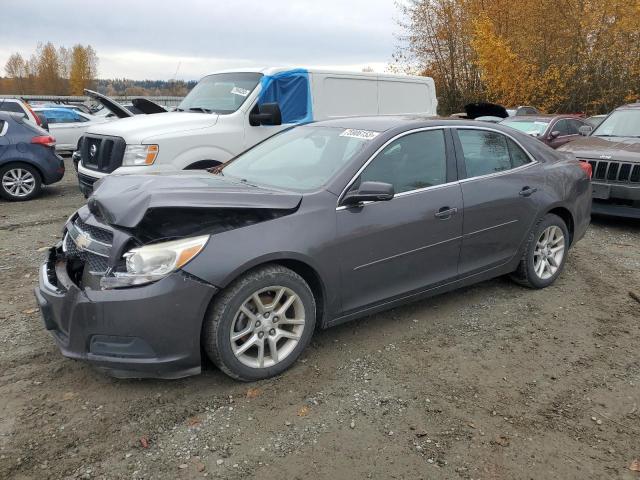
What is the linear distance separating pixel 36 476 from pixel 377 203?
2.51 m

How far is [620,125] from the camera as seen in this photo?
8.61 metres

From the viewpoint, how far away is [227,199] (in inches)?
126

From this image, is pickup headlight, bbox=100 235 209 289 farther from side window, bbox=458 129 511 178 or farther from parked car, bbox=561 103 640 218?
parked car, bbox=561 103 640 218

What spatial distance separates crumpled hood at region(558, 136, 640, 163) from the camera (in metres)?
7.31

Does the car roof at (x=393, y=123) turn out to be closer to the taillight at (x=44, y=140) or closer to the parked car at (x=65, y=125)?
the taillight at (x=44, y=140)

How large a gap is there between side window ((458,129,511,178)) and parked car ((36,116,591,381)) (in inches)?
0.5

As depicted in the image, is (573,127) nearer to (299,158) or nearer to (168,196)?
(299,158)

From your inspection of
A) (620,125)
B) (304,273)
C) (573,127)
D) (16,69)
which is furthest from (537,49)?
(16,69)

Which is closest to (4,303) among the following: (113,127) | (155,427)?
(155,427)

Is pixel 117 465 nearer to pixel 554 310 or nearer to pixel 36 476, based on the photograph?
pixel 36 476

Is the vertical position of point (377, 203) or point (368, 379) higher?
point (377, 203)

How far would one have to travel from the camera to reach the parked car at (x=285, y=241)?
116 inches

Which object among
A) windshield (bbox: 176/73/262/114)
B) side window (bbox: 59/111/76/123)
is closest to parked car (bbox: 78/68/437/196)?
windshield (bbox: 176/73/262/114)

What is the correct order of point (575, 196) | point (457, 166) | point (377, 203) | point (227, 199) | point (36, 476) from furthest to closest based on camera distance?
point (575, 196) < point (457, 166) < point (377, 203) < point (227, 199) < point (36, 476)
